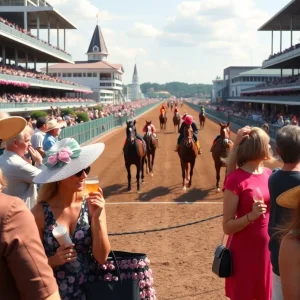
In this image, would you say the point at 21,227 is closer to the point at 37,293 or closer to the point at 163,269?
the point at 37,293

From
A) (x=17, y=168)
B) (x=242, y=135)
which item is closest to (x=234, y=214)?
(x=242, y=135)

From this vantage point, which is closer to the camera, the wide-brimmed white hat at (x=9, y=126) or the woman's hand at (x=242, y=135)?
the wide-brimmed white hat at (x=9, y=126)

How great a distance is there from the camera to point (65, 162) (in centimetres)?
331

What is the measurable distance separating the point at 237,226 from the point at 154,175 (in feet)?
39.5

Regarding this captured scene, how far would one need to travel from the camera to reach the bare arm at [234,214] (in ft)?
12.4

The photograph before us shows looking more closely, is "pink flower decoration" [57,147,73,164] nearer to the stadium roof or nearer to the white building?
the stadium roof

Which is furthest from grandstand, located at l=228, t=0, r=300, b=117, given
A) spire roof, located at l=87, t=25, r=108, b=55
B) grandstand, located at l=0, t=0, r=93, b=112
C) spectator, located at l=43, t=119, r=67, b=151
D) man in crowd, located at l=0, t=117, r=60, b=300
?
spire roof, located at l=87, t=25, r=108, b=55

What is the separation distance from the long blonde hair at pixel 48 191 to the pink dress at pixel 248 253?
1351mm

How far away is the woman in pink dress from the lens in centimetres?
393

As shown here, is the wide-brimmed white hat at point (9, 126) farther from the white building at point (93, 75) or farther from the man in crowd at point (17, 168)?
the white building at point (93, 75)

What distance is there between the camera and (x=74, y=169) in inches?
130

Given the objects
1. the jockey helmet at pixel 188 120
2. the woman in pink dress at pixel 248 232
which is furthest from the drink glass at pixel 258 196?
the jockey helmet at pixel 188 120

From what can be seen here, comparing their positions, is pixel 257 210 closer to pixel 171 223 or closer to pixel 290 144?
pixel 290 144

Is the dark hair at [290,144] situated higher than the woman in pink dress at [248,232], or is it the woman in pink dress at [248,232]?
the dark hair at [290,144]
